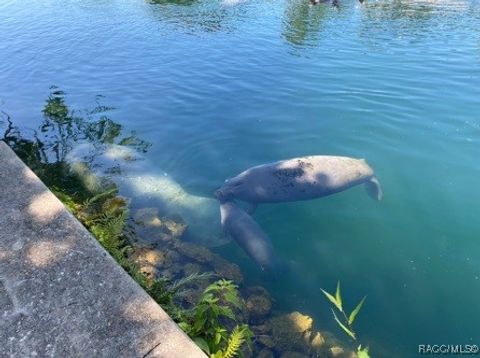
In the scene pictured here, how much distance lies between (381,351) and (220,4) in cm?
1932

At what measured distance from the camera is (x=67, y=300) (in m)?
3.33

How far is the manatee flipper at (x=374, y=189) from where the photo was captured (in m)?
7.99

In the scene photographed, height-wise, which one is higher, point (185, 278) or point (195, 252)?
point (185, 278)

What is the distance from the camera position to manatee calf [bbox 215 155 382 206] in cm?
789

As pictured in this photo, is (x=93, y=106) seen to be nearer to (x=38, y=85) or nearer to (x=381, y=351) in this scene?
(x=38, y=85)

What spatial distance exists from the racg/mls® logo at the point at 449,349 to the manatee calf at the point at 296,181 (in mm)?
3113

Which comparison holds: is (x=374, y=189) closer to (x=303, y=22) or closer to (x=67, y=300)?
(x=67, y=300)

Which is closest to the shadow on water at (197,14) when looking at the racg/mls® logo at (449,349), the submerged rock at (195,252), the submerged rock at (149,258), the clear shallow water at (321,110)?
the clear shallow water at (321,110)

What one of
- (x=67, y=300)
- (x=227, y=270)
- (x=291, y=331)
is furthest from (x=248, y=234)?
(x=67, y=300)

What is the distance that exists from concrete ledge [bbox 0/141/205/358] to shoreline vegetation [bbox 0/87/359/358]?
0.51 m

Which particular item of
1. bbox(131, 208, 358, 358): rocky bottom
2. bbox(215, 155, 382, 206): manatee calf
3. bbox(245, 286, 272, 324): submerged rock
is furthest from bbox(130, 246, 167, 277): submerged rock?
bbox(215, 155, 382, 206): manatee calf

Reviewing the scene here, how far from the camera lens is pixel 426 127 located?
9906 millimetres

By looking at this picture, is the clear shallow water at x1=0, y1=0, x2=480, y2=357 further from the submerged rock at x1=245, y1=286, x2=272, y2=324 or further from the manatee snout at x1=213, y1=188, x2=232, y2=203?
the manatee snout at x1=213, y1=188, x2=232, y2=203

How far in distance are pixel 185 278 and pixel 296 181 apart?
353 cm
